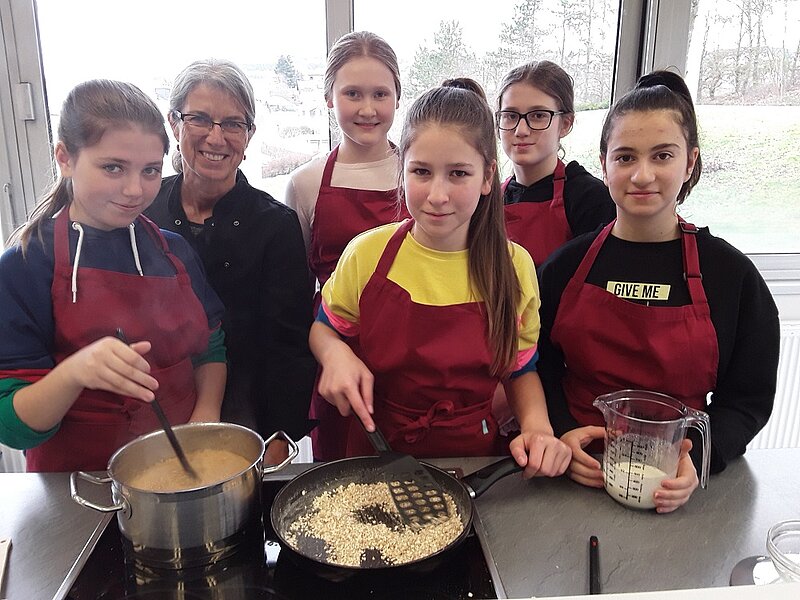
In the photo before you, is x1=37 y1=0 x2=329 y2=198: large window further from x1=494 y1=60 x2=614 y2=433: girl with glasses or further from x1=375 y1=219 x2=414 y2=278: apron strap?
x1=375 y1=219 x2=414 y2=278: apron strap

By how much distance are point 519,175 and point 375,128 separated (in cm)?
35

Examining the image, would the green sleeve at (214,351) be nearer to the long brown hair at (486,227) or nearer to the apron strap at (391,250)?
the apron strap at (391,250)

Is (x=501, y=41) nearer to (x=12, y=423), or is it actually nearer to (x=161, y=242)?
(x=161, y=242)

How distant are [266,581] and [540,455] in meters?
0.42

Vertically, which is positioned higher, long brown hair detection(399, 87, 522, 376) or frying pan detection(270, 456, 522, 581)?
long brown hair detection(399, 87, 522, 376)

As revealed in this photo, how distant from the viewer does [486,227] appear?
1120 mm

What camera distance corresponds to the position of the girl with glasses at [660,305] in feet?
3.51

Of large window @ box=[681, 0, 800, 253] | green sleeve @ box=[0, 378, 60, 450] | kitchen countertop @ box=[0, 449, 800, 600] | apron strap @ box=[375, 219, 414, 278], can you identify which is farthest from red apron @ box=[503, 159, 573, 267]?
large window @ box=[681, 0, 800, 253]

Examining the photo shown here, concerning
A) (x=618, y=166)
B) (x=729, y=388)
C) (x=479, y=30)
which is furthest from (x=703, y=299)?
(x=479, y=30)

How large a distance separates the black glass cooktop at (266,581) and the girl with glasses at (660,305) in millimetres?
358

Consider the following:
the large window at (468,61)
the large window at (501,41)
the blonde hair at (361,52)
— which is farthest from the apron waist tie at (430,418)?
the large window at (501,41)

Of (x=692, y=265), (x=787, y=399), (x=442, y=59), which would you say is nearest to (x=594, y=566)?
(x=692, y=265)

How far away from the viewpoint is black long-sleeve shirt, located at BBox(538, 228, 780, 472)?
1.05 meters

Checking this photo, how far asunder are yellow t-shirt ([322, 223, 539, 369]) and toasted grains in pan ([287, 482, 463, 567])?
335mm
